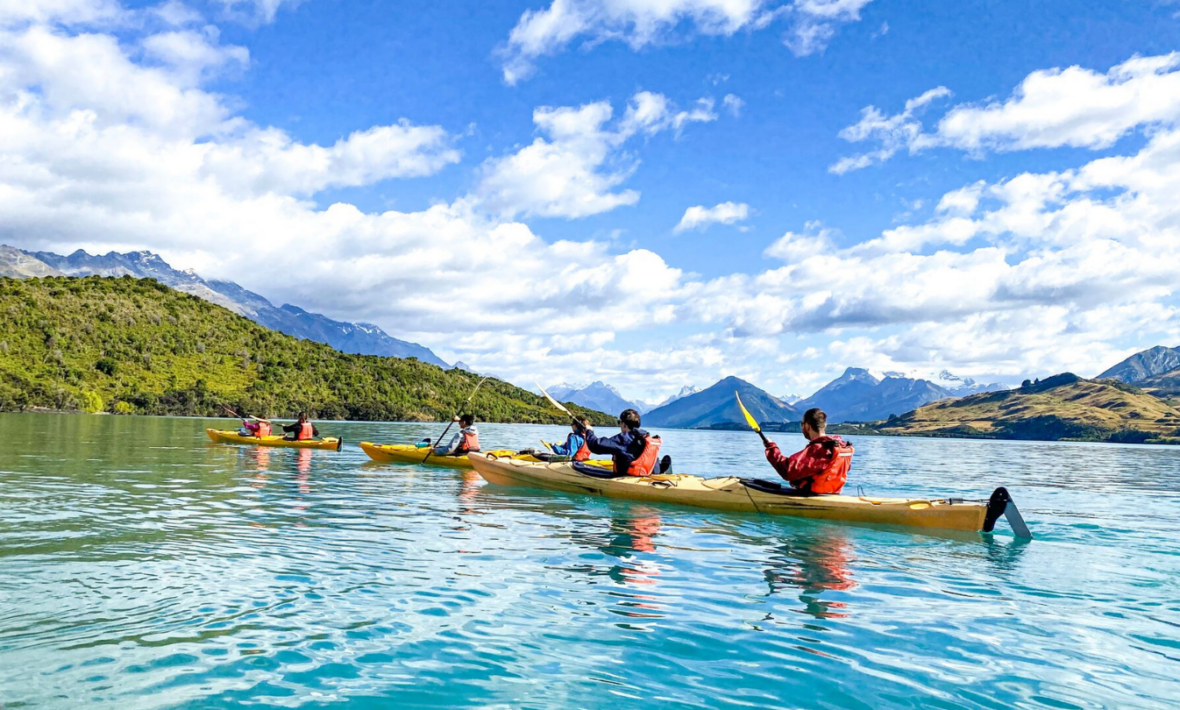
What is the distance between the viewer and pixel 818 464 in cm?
1842

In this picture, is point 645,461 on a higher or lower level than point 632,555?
higher

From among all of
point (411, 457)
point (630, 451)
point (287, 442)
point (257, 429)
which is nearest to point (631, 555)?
point (630, 451)

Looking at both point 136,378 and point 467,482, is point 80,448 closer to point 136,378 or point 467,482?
point 467,482

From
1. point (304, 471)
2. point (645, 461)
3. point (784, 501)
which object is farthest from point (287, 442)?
point (784, 501)

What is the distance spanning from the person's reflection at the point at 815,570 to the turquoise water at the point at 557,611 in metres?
0.07

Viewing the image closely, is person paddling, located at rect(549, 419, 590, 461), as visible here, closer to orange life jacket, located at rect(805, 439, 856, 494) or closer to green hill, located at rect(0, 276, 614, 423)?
orange life jacket, located at rect(805, 439, 856, 494)

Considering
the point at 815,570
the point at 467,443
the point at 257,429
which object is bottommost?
the point at 815,570

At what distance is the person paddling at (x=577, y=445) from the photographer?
25688 mm

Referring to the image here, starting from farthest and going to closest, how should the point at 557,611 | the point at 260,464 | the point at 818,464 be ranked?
the point at 260,464 < the point at 818,464 < the point at 557,611

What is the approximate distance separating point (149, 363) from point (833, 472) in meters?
174

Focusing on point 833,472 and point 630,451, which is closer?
point 833,472

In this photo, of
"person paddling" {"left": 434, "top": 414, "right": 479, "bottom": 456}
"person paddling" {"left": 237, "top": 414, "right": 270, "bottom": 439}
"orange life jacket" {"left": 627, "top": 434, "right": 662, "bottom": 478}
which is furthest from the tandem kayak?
"person paddling" {"left": 237, "top": 414, "right": 270, "bottom": 439}

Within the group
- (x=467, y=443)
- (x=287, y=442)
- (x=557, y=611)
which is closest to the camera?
(x=557, y=611)

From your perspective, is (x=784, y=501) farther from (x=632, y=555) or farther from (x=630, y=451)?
(x=632, y=555)
